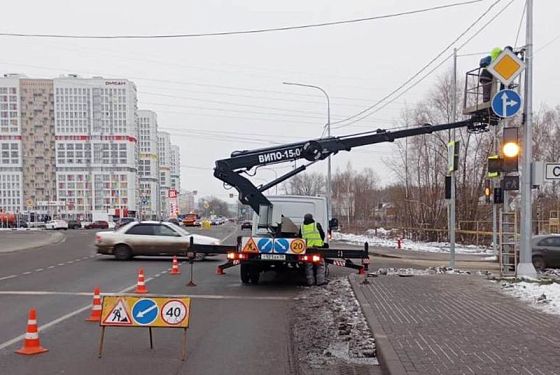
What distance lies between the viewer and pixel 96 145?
109 m

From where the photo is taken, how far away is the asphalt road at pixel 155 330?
6629 millimetres

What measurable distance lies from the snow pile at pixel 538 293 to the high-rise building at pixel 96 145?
98266 mm

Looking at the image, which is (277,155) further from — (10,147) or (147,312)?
(10,147)

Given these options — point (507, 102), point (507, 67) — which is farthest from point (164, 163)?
point (507, 102)

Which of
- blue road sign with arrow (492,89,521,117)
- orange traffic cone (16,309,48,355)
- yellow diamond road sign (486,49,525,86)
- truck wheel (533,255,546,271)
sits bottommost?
truck wheel (533,255,546,271)

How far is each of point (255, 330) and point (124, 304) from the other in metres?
2.40

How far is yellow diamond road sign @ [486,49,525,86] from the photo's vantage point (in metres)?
13.7

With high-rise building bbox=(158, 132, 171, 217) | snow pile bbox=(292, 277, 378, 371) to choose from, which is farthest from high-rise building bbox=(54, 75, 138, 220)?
snow pile bbox=(292, 277, 378, 371)

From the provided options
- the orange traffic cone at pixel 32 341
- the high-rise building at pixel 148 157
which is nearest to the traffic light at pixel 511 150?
the orange traffic cone at pixel 32 341

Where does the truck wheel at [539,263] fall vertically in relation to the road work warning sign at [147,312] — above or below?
below

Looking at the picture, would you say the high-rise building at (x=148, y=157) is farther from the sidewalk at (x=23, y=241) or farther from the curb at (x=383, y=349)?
the curb at (x=383, y=349)

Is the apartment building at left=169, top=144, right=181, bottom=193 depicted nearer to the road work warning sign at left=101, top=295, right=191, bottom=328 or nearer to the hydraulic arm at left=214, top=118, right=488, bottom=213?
the hydraulic arm at left=214, top=118, right=488, bottom=213

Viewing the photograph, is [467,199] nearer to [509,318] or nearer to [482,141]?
[482,141]

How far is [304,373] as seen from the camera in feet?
20.7
